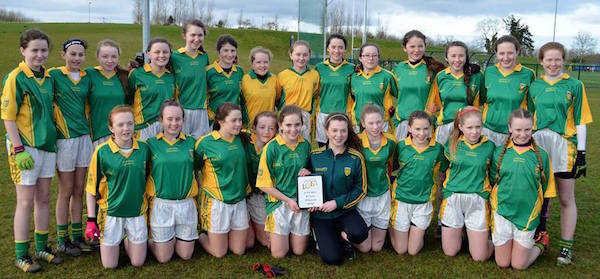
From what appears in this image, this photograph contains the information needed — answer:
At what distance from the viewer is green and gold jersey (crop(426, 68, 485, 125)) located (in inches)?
185

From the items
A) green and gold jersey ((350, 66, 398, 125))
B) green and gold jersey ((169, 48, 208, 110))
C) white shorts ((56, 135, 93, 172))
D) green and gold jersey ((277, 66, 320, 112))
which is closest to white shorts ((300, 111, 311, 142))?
green and gold jersey ((277, 66, 320, 112))

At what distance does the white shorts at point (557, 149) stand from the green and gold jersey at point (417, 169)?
87 cm

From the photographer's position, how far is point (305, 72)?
5336 millimetres

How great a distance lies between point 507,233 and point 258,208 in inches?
86.6

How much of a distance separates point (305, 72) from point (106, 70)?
80.5 inches

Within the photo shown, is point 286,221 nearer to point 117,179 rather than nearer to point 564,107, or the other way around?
point 117,179

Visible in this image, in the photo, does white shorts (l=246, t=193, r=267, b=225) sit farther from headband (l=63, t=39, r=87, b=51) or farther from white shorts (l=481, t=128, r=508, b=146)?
white shorts (l=481, t=128, r=508, b=146)

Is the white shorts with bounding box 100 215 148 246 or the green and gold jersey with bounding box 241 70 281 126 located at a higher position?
the green and gold jersey with bounding box 241 70 281 126

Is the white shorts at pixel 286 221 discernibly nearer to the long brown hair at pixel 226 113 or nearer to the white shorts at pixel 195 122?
the long brown hair at pixel 226 113

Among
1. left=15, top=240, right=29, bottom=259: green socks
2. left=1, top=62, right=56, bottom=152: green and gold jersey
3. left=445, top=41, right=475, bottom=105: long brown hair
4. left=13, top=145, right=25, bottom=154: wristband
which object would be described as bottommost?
left=15, top=240, right=29, bottom=259: green socks

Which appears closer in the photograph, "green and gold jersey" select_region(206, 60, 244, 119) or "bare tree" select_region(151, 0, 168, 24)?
"green and gold jersey" select_region(206, 60, 244, 119)

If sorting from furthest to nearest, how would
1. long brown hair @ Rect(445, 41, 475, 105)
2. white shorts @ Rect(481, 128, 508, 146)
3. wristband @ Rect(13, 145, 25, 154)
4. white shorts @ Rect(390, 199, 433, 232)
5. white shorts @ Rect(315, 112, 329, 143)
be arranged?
white shorts @ Rect(315, 112, 329, 143)
long brown hair @ Rect(445, 41, 475, 105)
white shorts @ Rect(481, 128, 508, 146)
white shorts @ Rect(390, 199, 433, 232)
wristband @ Rect(13, 145, 25, 154)

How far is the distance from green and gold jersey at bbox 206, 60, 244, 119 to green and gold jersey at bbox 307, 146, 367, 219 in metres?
1.30

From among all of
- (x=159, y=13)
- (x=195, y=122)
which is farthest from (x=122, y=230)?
(x=159, y=13)
